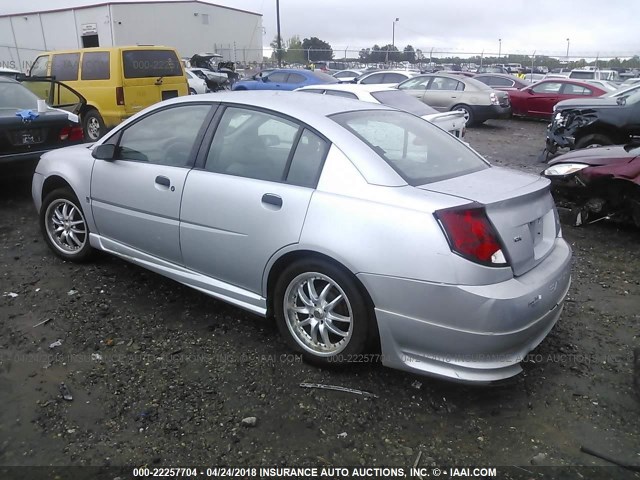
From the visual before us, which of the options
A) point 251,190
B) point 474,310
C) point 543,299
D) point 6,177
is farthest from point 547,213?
point 6,177

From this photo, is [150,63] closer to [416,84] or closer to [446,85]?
[416,84]

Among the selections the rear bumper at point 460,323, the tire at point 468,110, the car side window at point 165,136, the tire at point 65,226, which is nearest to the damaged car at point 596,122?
the tire at point 468,110

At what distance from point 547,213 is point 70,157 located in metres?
3.81

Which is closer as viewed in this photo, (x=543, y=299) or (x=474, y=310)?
(x=474, y=310)

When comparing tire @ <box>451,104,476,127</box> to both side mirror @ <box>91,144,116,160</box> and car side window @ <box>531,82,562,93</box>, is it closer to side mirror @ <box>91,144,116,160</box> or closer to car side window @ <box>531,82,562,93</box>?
car side window @ <box>531,82,562,93</box>

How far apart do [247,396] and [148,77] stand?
31.0 ft

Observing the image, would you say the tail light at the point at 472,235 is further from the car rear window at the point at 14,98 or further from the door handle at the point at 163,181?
the car rear window at the point at 14,98

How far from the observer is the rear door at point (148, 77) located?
34.3 ft

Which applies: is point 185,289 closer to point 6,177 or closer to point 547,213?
point 547,213

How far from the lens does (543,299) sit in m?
2.79

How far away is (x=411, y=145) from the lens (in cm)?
348

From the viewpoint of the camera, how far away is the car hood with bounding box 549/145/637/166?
568 cm

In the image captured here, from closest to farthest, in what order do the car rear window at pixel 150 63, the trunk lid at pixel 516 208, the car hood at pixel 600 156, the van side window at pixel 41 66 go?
the trunk lid at pixel 516 208
the car hood at pixel 600 156
the car rear window at pixel 150 63
the van side window at pixel 41 66

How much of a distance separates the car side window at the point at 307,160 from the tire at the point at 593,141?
300 inches
